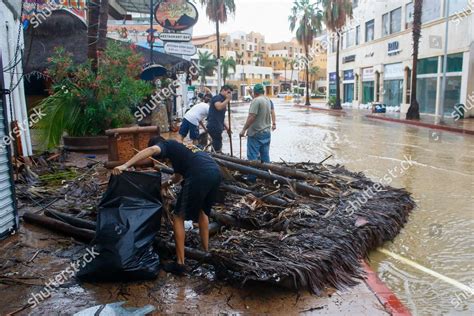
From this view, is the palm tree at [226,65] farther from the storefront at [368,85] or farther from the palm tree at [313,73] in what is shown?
the storefront at [368,85]

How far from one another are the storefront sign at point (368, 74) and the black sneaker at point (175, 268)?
35831mm

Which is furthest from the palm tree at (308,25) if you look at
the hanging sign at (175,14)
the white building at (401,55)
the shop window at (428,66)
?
the hanging sign at (175,14)

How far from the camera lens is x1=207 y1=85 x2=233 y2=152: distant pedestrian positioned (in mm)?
9016

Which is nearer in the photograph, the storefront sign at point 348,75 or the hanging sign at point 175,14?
the hanging sign at point 175,14

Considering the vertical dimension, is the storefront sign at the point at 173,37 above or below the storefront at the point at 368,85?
above

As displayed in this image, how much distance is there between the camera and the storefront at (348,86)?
138 ft

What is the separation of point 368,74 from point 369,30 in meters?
3.77

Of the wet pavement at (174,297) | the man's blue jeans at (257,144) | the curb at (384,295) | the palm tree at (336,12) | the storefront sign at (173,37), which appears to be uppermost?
the palm tree at (336,12)

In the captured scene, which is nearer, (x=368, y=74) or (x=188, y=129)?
(x=188, y=129)

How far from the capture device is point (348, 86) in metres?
43.7

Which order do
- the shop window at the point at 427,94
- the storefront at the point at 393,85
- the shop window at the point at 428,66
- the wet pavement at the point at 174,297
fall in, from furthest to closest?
the storefront at the point at 393,85
the shop window at the point at 427,94
the shop window at the point at 428,66
the wet pavement at the point at 174,297

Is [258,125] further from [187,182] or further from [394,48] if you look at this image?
[394,48]

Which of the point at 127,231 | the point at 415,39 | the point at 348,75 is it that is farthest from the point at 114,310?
the point at 348,75

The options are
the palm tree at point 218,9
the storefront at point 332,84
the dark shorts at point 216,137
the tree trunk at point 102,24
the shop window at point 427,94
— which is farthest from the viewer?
the storefront at point 332,84
